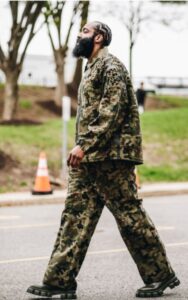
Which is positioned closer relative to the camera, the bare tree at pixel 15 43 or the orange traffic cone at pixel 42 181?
A: the orange traffic cone at pixel 42 181

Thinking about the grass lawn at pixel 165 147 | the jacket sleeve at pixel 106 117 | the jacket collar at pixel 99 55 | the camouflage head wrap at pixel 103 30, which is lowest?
the grass lawn at pixel 165 147

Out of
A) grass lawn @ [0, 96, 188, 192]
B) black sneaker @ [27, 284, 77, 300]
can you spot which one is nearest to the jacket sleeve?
black sneaker @ [27, 284, 77, 300]

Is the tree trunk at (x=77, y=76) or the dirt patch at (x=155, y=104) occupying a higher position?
the tree trunk at (x=77, y=76)

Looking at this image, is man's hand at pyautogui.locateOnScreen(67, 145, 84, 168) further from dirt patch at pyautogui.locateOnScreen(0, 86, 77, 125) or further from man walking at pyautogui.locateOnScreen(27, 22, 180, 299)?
dirt patch at pyautogui.locateOnScreen(0, 86, 77, 125)

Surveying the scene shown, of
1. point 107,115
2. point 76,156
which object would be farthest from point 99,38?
point 76,156

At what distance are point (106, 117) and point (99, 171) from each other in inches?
14.2

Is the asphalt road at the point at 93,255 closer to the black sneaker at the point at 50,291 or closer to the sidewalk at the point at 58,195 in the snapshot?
the black sneaker at the point at 50,291

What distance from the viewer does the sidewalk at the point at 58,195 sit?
15905 millimetres

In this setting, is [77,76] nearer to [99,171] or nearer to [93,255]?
[93,255]

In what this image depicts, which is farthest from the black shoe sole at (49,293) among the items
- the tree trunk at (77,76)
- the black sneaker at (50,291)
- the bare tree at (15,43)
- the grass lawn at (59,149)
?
the tree trunk at (77,76)

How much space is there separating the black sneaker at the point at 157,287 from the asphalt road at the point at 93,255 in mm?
62

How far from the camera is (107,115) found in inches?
246

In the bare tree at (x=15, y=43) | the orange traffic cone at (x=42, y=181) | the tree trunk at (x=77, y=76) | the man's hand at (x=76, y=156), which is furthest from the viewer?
the tree trunk at (x=77, y=76)

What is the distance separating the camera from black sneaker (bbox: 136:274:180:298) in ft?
21.4
